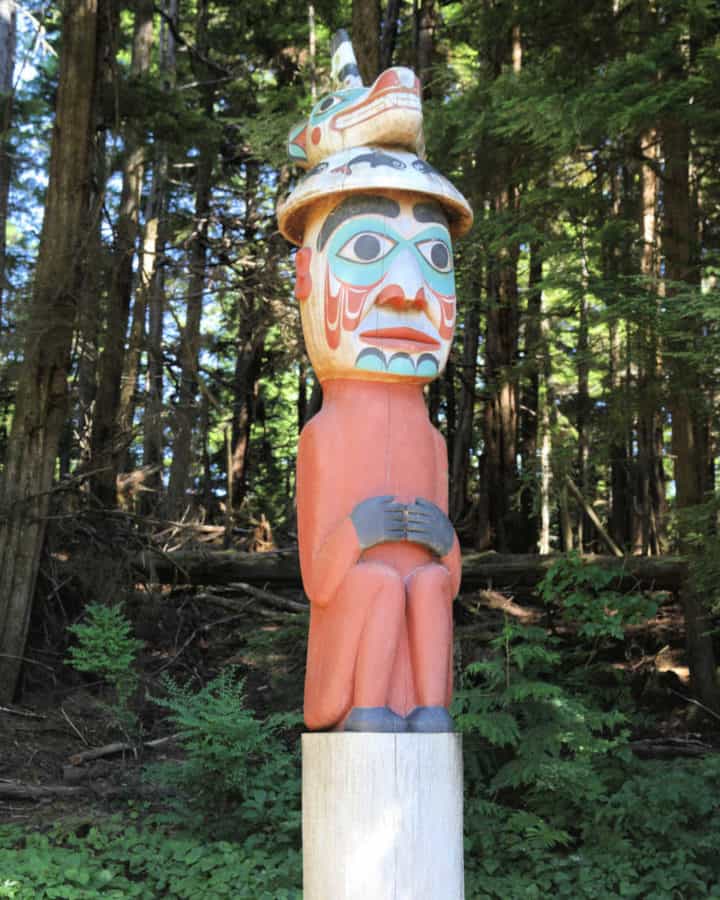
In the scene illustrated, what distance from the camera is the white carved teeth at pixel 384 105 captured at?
181 inches

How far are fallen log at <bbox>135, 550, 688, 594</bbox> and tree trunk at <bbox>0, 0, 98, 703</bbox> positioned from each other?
158 cm

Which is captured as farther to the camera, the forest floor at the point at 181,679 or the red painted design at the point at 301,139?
the forest floor at the point at 181,679

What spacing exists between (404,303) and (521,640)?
5.38 metres

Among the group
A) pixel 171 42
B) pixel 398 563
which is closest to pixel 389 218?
pixel 398 563

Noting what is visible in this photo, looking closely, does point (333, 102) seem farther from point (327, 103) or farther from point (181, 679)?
point (181, 679)

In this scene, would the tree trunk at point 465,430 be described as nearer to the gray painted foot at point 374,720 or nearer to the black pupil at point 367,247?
the black pupil at point 367,247

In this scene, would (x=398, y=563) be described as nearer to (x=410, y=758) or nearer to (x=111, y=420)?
(x=410, y=758)

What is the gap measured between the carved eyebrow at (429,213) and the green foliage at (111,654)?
4645 millimetres

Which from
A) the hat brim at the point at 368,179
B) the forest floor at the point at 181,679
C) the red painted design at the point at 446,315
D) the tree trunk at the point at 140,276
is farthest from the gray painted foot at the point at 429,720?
the tree trunk at the point at 140,276

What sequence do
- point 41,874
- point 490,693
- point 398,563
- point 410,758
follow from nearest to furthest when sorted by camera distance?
point 410,758 → point 398,563 → point 41,874 → point 490,693

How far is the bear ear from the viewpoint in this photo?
16.5 feet

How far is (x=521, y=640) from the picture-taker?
9062mm

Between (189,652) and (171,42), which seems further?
(171,42)

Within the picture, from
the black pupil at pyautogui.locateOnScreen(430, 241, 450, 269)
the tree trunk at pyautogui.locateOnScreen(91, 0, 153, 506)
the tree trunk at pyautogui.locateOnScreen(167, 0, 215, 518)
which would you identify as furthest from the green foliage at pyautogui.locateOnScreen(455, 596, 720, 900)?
the tree trunk at pyautogui.locateOnScreen(167, 0, 215, 518)
